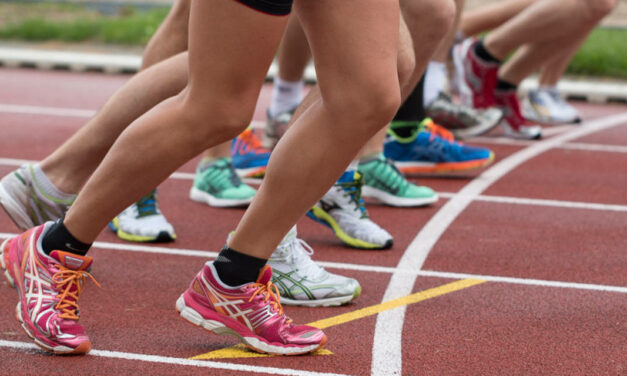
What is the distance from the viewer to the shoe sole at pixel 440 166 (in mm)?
5400

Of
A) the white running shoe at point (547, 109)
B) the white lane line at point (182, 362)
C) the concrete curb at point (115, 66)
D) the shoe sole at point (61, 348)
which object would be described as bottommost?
the concrete curb at point (115, 66)

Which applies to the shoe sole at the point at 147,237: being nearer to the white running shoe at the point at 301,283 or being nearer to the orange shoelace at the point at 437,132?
the white running shoe at the point at 301,283

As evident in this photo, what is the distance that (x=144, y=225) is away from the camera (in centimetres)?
397

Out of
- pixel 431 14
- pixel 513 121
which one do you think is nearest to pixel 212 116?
pixel 431 14

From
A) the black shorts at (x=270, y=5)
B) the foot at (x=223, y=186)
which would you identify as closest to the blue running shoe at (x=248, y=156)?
the foot at (x=223, y=186)

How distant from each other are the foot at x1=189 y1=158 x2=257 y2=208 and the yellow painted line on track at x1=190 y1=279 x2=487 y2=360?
129 centimetres

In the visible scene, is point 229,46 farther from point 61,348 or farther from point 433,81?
point 433,81

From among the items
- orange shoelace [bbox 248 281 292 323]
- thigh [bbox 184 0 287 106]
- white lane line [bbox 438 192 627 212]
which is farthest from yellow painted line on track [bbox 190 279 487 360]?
white lane line [bbox 438 192 627 212]

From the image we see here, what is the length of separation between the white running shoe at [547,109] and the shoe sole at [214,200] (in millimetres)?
3701

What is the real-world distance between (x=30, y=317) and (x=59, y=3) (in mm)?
15456

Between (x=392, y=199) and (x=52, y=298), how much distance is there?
2335mm

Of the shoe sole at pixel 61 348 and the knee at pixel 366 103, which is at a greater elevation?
the knee at pixel 366 103

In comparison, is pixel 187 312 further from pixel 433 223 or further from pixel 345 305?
pixel 433 223

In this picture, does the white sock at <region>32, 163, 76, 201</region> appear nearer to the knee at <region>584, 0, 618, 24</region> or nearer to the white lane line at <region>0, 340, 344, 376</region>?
the white lane line at <region>0, 340, 344, 376</region>
